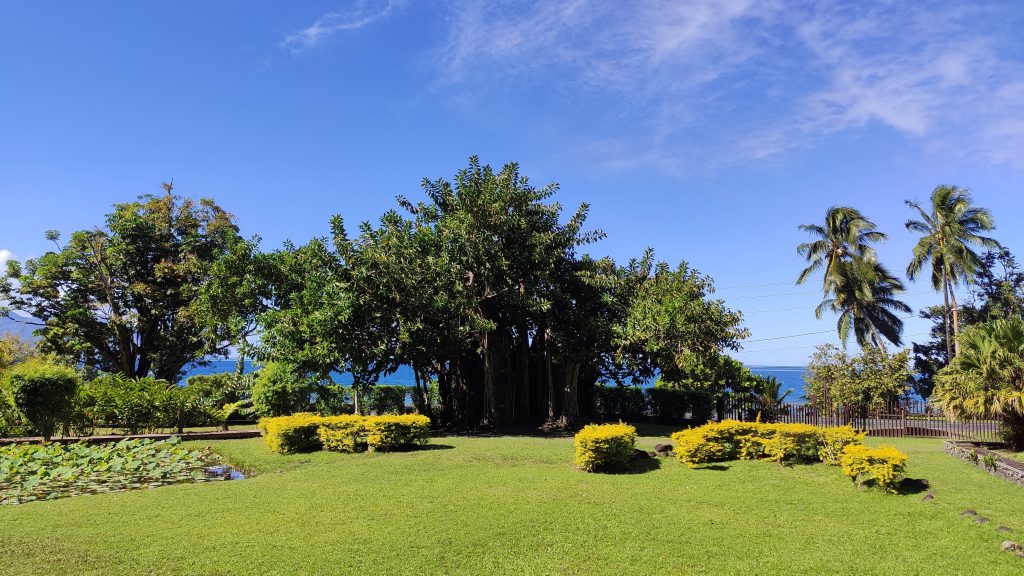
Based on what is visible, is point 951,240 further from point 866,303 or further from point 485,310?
point 485,310

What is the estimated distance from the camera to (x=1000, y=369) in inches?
500

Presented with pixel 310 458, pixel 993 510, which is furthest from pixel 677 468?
pixel 310 458

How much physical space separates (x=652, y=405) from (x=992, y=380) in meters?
13.1

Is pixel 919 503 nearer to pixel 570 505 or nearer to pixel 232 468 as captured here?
pixel 570 505

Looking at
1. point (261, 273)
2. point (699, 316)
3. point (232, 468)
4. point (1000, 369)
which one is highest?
point (261, 273)

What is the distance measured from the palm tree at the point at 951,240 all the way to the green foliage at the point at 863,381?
9.93 meters

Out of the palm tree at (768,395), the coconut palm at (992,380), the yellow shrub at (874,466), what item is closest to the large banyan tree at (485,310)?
the palm tree at (768,395)

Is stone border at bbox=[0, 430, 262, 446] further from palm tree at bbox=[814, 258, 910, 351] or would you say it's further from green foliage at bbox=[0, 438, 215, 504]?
palm tree at bbox=[814, 258, 910, 351]

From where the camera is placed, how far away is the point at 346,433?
44.2 ft

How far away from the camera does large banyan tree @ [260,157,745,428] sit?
17.4 m

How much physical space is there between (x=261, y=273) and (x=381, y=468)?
13.6 meters

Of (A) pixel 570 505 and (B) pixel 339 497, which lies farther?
(B) pixel 339 497

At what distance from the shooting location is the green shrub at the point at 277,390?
1855 cm

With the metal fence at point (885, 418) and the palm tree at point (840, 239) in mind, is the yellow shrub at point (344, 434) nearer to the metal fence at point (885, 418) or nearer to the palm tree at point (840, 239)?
the metal fence at point (885, 418)
